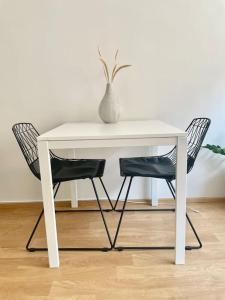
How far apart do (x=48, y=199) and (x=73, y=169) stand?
15.5 inches

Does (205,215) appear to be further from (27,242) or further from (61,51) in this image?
(61,51)

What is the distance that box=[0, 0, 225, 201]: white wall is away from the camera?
209 cm

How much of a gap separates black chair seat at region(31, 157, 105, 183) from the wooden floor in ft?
1.57

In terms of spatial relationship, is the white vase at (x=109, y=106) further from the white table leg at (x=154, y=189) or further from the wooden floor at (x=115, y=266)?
the wooden floor at (x=115, y=266)

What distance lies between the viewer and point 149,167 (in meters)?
1.78

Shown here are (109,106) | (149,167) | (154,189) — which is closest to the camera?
(149,167)

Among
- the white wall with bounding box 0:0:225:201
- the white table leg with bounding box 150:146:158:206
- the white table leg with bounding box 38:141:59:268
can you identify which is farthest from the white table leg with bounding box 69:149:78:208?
the white table leg with bounding box 38:141:59:268

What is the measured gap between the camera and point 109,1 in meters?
2.08

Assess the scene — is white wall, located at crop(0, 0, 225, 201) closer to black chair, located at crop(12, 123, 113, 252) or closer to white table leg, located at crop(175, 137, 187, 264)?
black chair, located at crop(12, 123, 113, 252)

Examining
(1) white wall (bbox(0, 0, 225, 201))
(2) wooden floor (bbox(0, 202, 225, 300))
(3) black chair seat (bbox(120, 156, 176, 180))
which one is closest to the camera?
(2) wooden floor (bbox(0, 202, 225, 300))

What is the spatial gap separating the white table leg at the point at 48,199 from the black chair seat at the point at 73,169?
19 cm

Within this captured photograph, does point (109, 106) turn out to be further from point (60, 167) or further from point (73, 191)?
point (73, 191)

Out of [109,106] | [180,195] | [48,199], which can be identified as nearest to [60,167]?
[48,199]

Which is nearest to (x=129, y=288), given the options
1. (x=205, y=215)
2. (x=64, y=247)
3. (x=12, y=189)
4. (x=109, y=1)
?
(x=64, y=247)
